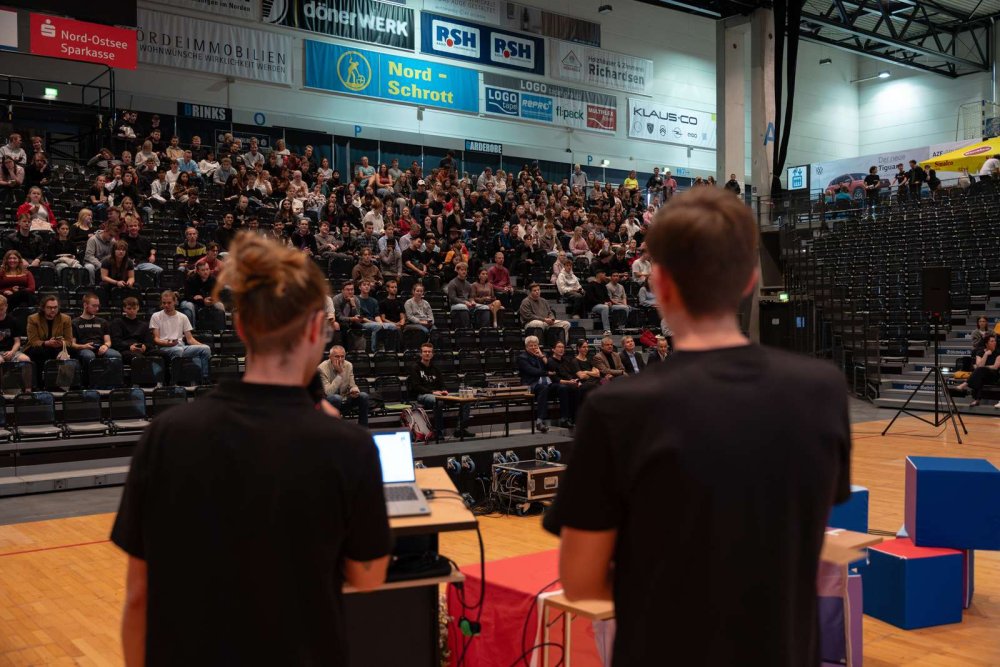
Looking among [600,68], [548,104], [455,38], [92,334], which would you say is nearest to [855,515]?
[92,334]

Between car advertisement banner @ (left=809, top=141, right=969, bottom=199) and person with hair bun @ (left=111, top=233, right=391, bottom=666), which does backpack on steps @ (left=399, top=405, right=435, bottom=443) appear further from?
car advertisement banner @ (left=809, top=141, right=969, bottom=199)

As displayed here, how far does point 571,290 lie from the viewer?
1501 cm

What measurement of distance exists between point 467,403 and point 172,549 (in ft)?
28.3

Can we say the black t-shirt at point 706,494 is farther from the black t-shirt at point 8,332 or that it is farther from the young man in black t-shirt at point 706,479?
the black t-shirt at point 8,332

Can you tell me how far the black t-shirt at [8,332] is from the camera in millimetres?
9094

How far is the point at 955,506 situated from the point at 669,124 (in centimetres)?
2277

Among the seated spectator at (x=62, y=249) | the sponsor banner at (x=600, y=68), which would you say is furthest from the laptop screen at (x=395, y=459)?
the sponsor banner at (x=600, y=68)

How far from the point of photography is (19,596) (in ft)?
16.5

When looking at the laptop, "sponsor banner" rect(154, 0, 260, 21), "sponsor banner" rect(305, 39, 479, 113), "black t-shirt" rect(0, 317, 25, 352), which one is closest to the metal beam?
"sponsor banner" rect(305, 39, 479, 113)

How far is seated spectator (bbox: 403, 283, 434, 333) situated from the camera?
11.9 meters

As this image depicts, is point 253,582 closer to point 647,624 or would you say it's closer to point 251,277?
point 251,277

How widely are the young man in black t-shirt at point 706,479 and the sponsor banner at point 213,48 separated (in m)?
18.3

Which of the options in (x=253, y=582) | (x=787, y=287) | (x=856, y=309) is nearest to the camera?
(x=253, y=582)

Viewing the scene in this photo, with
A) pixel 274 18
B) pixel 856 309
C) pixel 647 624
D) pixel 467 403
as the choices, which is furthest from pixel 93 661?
pixel 274 18
